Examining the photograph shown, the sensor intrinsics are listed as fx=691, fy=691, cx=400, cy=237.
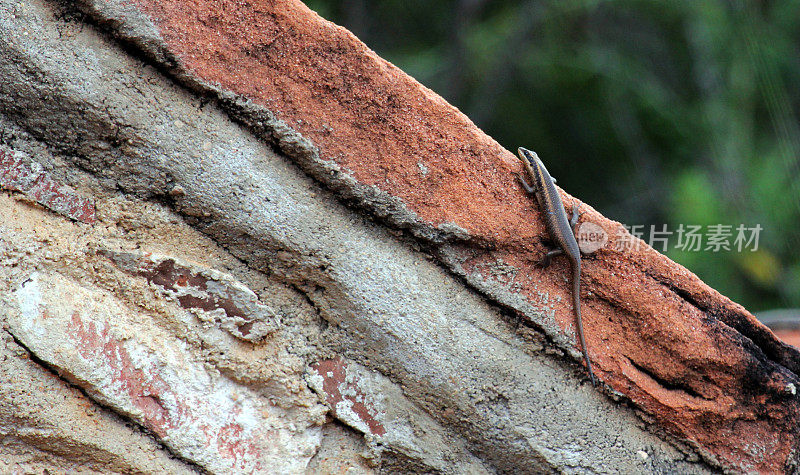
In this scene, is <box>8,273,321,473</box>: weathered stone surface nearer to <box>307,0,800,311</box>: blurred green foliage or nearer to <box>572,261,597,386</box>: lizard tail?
<box>572,261,597,386</box>: lizard tail

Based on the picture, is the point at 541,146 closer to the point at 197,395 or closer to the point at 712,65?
the point at 712,65

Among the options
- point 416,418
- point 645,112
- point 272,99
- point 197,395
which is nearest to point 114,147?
point 272,99

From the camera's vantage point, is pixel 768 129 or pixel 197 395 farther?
pixel 768 129

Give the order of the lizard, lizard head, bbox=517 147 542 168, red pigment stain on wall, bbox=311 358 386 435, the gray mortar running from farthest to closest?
lizard head, bbox=517 147 542 168 < the lizard < red pigment stain on wall, bbox=311 358 386 435 < the gray mortar

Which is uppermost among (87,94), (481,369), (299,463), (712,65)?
(712,65)

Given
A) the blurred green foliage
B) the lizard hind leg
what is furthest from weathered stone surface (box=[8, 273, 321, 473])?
the blurred green foliage

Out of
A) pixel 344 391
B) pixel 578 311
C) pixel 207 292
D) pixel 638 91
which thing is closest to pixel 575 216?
pixel 578 311

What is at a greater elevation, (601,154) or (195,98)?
(601,154)
